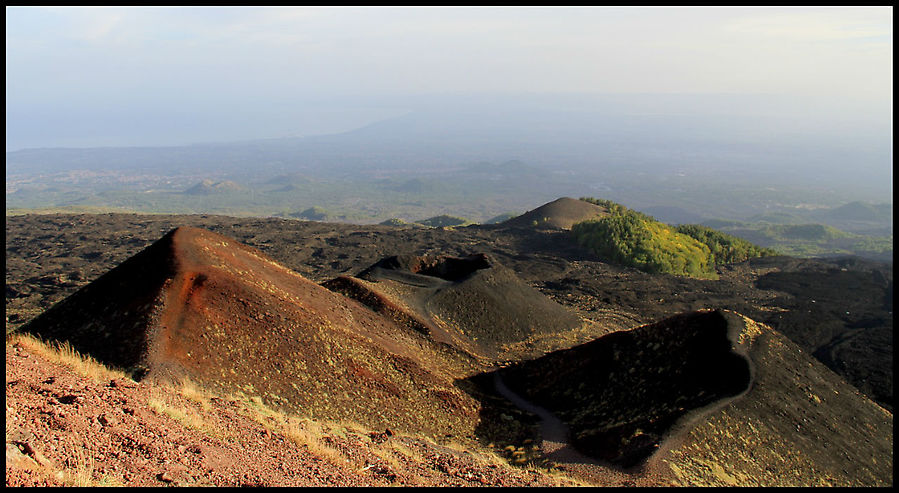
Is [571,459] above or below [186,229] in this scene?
below

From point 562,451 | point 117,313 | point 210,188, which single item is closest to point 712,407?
point 562,451

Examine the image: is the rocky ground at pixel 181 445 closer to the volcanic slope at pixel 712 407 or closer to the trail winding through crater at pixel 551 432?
the trail winding through crater at pixel 551 432

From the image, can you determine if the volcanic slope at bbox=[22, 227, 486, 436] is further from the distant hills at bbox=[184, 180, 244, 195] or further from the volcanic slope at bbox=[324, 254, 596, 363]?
the distant hills at bbox=[184, 180, 244, 195]

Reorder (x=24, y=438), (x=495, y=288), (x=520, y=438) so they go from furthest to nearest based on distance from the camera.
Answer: (x=495, y=288) → (x=520, y=438) → (x=24, y=438)

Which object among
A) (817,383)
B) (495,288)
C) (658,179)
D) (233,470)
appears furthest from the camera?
(658,179)

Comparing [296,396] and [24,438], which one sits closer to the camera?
[24,438]

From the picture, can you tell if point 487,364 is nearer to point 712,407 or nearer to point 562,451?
point 562,451

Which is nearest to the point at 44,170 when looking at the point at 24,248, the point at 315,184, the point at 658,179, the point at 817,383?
the point at 315,184

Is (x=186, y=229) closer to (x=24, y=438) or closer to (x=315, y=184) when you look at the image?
(x=24, y=438)
